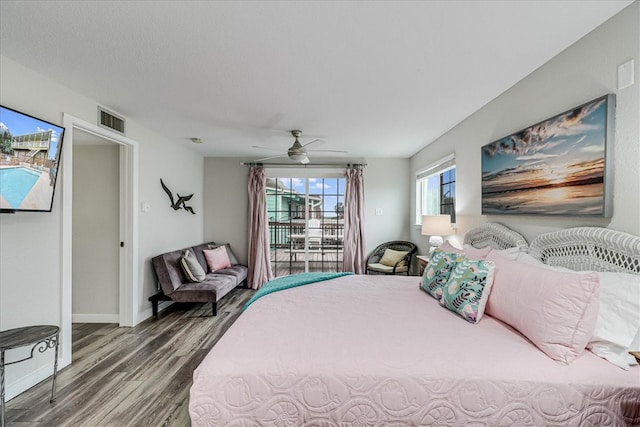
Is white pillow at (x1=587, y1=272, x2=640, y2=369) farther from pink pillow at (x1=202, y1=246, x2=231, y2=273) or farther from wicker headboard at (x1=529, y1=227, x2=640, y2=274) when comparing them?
pink pillow at (x1=202, y1=246, x2=231, y2=273)

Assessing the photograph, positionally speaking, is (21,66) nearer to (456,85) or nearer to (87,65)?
(87,65)

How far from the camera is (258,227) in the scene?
17.4ft

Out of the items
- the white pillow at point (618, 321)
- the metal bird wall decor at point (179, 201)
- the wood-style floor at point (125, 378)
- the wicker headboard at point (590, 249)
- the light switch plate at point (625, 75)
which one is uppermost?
the light switch plate at point (625, 75)

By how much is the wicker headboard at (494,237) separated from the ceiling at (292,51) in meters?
1.25

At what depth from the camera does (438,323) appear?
1658mm

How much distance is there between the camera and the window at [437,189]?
151 inches

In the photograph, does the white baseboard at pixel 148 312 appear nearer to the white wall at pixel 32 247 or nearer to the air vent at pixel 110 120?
the white wall at pixel 32 247

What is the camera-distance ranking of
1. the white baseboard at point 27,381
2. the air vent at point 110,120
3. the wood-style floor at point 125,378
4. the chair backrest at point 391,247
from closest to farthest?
the wood-style floor at point 125,378
the white baseboard at point 27,381
the air vent at point 110,120
the chair backrest at point 391,247

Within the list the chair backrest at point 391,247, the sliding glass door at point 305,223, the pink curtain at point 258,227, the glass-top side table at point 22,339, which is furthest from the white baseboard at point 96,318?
the chair backrest at point 391,247

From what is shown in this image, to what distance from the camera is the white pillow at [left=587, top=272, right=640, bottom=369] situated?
127 centimetres

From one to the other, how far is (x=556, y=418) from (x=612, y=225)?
44.4 inches

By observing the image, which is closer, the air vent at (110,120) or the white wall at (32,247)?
the white wall at (32,247)

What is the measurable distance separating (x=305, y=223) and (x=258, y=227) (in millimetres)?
939

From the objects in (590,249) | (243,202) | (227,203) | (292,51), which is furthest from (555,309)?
(227,203)
